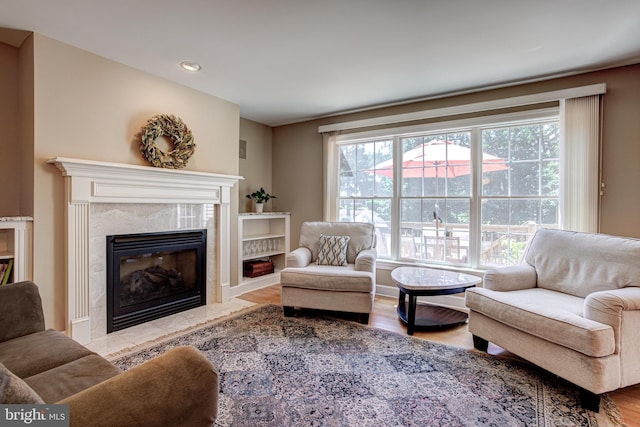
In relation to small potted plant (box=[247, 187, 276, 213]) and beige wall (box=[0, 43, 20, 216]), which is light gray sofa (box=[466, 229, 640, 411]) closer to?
small potted plant (box=[247, 187, 276, 213])

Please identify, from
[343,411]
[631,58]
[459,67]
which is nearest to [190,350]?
Answer: [343,411]

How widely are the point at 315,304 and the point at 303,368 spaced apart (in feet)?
2.96

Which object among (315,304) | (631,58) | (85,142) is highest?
(631,58)

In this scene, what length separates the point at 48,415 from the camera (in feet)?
2.45

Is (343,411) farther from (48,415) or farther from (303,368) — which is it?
(48,415)

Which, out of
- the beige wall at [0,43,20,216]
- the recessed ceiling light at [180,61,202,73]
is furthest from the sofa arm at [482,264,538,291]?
the beige wall at [0,43,20,216]

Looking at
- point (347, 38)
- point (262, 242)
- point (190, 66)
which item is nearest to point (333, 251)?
point (262, 242)

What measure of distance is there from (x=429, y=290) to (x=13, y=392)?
2.51 meters

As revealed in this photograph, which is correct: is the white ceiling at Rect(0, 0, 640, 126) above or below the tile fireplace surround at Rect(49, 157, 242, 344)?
above

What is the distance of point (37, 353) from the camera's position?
1.43 metres

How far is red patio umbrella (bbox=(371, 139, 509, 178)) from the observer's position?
3.47 meters

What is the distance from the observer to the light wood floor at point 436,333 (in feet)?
5.94

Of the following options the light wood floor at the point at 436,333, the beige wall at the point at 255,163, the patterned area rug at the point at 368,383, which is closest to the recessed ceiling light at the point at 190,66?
the beige wall at the point at 255,163

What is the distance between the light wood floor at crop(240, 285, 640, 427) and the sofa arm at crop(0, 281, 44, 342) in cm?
223
